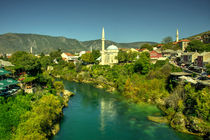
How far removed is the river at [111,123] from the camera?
1588cm

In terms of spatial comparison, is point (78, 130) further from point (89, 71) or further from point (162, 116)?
point (89, 71)

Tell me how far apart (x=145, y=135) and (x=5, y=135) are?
40.9 ft

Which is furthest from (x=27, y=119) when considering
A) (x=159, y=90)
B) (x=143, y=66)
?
(x=143, y=66)

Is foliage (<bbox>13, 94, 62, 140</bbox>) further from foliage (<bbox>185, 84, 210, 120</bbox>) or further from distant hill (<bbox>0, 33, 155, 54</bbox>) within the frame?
distant hill (<bbox>0, 33, 155, 54</bbox>)

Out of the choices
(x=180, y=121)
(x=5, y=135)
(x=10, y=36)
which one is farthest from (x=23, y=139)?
(x=10, y=36)

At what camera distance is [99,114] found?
21.4 metres

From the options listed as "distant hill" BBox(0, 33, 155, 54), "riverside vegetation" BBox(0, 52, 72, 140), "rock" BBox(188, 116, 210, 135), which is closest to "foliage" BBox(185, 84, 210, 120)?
"rock" BBox(188, 116, 210, 135)

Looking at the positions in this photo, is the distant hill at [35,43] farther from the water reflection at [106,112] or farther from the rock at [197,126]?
the rock at [197,126]

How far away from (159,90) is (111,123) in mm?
11730

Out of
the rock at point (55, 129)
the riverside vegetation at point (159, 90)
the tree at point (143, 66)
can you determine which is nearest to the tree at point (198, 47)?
the riverside vegetation at point (159, 90)

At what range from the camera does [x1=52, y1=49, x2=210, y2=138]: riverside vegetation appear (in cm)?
1625

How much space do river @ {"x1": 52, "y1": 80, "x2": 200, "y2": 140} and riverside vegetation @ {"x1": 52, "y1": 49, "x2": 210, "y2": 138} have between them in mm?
1344

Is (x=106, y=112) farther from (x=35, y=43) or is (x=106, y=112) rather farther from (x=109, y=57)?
(x=35, y=43)

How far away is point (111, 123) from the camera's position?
18.7m
